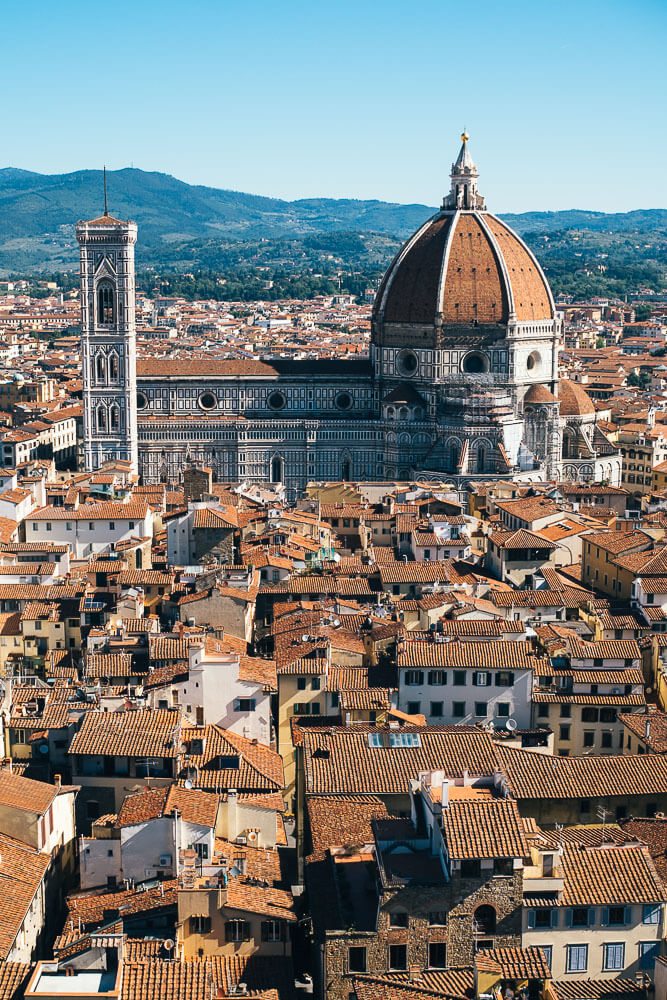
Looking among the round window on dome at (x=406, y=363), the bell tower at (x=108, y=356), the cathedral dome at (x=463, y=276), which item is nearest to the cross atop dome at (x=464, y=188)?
the cathedral dome at (x=463, y=276)

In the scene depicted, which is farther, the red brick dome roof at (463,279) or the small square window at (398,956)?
the red brick dome roof at (463,279)

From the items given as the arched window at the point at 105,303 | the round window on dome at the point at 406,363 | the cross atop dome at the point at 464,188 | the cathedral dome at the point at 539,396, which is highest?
the cross atop dome at the point at 464,188

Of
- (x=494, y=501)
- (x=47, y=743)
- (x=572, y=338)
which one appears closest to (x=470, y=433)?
(x=494, y=501)

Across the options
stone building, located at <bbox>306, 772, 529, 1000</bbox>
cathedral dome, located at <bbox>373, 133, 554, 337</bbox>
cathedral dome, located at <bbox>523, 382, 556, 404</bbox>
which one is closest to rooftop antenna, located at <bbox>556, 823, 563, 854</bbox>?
stone building, located at <bbox>306, 772, 529, 1000</bbox>

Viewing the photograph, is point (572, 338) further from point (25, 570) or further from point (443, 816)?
point (443, 816)

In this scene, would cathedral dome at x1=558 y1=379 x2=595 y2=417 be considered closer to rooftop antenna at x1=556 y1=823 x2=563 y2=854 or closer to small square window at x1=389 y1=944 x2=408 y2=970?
rooftop antenna at x1=556 y1=823 x2=563 y2=854

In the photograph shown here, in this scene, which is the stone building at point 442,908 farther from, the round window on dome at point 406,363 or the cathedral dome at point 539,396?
the round window on dome at point 406,363

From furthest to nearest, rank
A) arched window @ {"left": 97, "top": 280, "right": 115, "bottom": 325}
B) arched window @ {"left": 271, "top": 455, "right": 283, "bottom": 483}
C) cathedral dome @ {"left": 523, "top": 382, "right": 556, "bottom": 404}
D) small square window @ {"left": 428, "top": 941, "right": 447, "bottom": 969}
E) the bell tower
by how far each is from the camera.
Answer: arched window @ {"left": 271, "top": 455, "right": 283, "bottom": 483} < cathedral dome @ {"left": 523, "top": 382, "right": 556, "bottom": 404} < arched window @ {"left": 97, "top": 280, "right": 115, "bottom": 325} < the bell tower < small square window @ {"left": 428, "top": 941, "right": 447, "bottom": 969}
